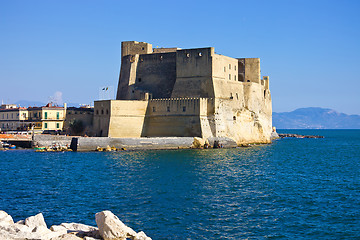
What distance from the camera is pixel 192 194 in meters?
22.0

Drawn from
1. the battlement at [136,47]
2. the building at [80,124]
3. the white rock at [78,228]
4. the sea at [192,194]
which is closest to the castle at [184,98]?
the battlement at [136,47]

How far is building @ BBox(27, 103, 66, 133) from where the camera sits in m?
50.8

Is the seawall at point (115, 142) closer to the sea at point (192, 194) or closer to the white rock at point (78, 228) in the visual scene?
the sea at point (192, 194)

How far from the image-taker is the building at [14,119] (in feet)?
171

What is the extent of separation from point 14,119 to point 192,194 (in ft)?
120

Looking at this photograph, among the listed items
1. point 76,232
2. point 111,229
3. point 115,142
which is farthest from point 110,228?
Answer: point 115,142

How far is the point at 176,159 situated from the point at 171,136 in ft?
35.7

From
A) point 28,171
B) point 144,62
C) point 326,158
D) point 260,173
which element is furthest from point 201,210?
point 144,62

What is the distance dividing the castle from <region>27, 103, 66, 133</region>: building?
5.43m

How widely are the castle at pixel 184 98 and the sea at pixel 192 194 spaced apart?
9083 millimetres

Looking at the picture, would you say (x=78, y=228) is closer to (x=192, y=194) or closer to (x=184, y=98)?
(x=192, y=194)

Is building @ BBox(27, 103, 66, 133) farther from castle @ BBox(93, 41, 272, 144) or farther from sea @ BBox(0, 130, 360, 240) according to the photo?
sea @ BBox(0, 130, 360, 240)

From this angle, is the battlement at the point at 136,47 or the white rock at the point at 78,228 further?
the battlement at the point at 136,47

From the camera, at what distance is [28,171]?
29.4 meters
